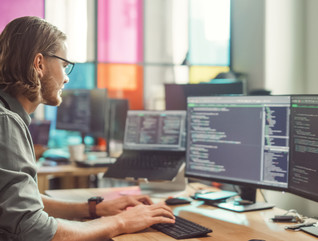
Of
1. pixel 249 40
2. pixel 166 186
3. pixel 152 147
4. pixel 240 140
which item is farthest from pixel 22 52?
pixel 249 40

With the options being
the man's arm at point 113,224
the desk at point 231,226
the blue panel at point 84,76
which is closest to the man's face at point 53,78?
the man's arm at point 113,224

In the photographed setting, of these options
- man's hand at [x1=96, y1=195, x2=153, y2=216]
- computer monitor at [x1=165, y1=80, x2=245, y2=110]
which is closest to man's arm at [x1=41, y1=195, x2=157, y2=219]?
man's hand at [x1=96, y1=195, x2=153, y2=216]

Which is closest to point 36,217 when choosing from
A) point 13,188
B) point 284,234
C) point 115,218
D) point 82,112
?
point 13,188

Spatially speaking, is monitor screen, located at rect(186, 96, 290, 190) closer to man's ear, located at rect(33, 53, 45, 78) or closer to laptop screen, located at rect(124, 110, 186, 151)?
laptop screen, located at rect(124, 110, 186, 151)

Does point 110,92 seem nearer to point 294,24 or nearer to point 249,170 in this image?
point 294,24

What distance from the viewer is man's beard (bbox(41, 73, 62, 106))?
1496 mm

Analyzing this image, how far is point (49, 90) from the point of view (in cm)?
152

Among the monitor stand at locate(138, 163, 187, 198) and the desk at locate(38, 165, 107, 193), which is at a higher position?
the monitor stand at locate(138, 163, 187, 198)

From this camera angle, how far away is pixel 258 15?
438 centimetres

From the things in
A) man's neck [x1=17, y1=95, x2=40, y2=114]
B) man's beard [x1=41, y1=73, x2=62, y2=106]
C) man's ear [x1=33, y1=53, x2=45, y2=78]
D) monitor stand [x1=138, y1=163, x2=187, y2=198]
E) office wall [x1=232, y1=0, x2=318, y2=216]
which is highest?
office wall [x1=232, y1=0, x2=318, y2=216]

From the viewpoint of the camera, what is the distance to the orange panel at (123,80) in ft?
16.9

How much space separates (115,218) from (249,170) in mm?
607

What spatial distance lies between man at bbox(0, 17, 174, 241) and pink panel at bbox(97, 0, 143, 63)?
3645mm

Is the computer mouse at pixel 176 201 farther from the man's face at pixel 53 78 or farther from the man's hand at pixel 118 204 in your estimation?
the man's face at pixel 53 78
